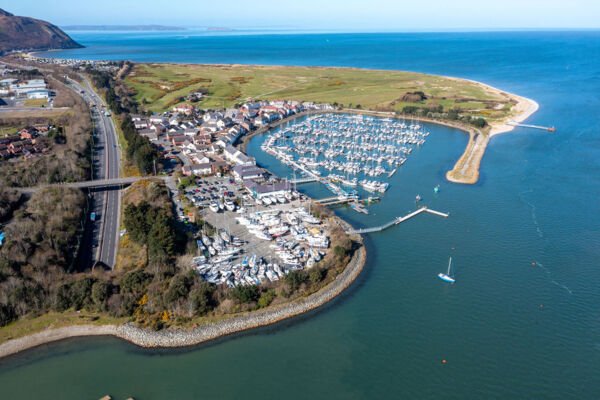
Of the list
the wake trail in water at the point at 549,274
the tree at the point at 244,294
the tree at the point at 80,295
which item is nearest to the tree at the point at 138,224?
the tree at the point at 80,295

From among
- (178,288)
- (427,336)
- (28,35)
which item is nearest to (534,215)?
(427,336)

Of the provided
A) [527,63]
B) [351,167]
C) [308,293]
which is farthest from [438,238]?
[527,63]

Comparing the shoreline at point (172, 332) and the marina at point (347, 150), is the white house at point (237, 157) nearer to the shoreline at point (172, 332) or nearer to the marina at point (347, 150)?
the marina at point (347, 150)

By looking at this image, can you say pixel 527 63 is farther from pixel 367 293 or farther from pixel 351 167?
pixel 367 293

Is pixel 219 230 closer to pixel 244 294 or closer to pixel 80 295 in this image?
pixel 244 294

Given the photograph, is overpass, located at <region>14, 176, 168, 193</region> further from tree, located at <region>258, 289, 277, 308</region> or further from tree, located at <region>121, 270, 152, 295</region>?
tree, located at <region>258, 289, 277, 308</region>

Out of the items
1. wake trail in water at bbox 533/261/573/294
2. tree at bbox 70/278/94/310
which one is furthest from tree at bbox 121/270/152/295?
wake trail in water at bbox 533/261/573/294
